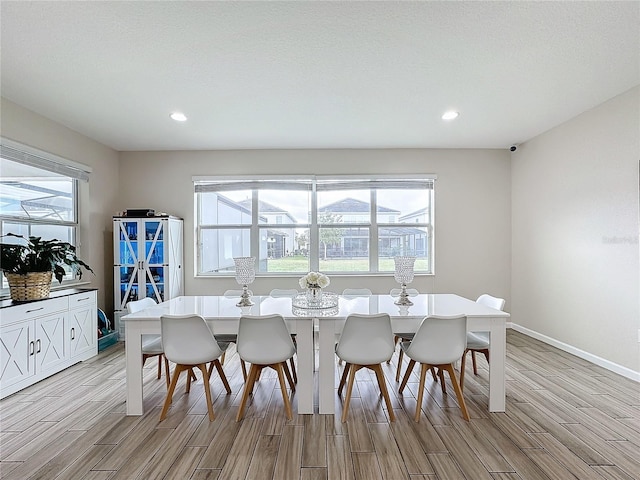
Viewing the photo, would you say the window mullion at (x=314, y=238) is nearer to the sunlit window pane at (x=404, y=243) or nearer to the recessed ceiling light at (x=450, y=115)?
the sunlit window pane at (x=404, y=243)

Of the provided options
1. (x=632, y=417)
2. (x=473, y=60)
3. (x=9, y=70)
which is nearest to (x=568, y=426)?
(x=632, y=417)

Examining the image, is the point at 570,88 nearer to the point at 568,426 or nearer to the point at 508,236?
the point at 508,236

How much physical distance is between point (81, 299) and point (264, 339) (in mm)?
2590

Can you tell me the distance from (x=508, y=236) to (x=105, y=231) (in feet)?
19.4

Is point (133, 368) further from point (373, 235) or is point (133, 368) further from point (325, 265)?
point (373, 235)

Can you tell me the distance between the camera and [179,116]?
3.71 meters

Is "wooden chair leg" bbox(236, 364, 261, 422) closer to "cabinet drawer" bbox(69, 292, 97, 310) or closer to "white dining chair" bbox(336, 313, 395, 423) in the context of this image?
"white dining chair" bbox(336, 313, 395, 423)

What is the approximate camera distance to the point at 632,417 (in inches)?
97.0

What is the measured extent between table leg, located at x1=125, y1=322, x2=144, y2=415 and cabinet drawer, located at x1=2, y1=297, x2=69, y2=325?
124 cm

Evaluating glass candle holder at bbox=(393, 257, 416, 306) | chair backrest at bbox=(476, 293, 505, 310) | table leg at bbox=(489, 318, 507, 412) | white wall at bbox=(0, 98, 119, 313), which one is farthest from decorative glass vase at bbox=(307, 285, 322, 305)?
white wall at bbox=(0, 98, 119, 313)

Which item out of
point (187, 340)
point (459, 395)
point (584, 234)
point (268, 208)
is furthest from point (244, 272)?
point (584, 234)

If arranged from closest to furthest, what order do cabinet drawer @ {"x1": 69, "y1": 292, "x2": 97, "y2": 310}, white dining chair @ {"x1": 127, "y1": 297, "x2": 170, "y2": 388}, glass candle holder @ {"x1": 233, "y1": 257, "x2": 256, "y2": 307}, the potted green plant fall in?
white dining chair @ {"x1": 127, "y1": 297, "x2": 170, "y2": 388}, glass candle holder @ {"x1": 233, "y1": 257, "x2": 256, "y2": 307}, the potted green plant, cabinet drawer @ {"x1": 69, "y1": 292, "x2": 97, "y2": 310}

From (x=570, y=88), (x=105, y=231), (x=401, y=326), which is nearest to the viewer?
(x=401, y=326)

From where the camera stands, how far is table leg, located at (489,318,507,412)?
2.50m
